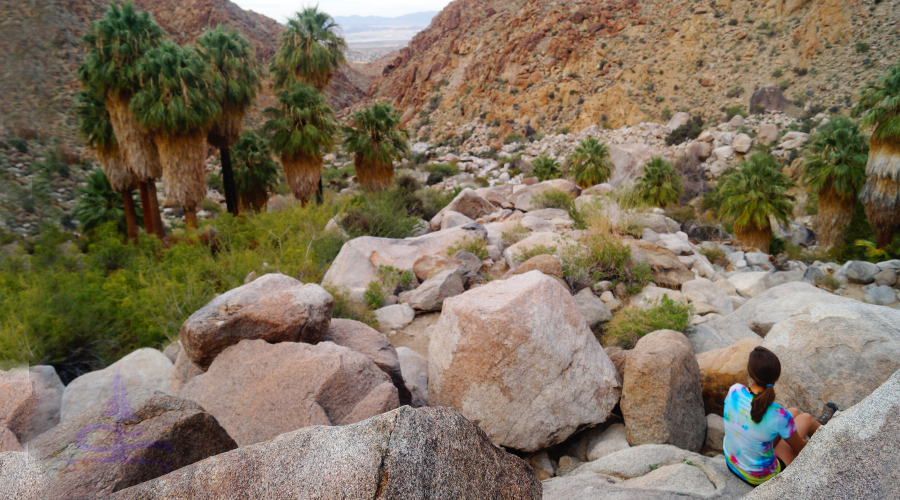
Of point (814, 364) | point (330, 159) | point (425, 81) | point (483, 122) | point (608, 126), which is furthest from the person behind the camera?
point (425, 81)

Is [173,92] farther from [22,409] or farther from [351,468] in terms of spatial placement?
[351,468]

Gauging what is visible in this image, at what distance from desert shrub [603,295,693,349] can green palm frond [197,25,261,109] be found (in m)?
16.6

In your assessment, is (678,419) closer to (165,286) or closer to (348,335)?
(348,335)

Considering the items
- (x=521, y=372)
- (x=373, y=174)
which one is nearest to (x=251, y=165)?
(x=373, y=174)

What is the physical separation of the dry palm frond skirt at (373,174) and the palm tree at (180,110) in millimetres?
5794

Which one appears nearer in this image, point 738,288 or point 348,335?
point 348,335

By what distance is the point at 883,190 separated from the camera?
44.1 ft

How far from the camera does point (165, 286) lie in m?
7.72

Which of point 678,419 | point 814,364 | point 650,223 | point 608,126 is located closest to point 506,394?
point 678,419

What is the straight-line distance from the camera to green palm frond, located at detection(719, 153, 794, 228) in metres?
15.8

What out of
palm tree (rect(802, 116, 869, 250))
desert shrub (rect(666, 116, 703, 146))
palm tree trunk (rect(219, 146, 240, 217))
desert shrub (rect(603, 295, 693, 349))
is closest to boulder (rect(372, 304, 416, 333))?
desert shrub (rect(603, 295, 693, 349))

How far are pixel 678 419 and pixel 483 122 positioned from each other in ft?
136

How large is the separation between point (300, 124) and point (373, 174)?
142 inches

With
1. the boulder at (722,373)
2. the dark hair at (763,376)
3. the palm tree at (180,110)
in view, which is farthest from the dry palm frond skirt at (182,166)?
the dark hair at (763,376)
